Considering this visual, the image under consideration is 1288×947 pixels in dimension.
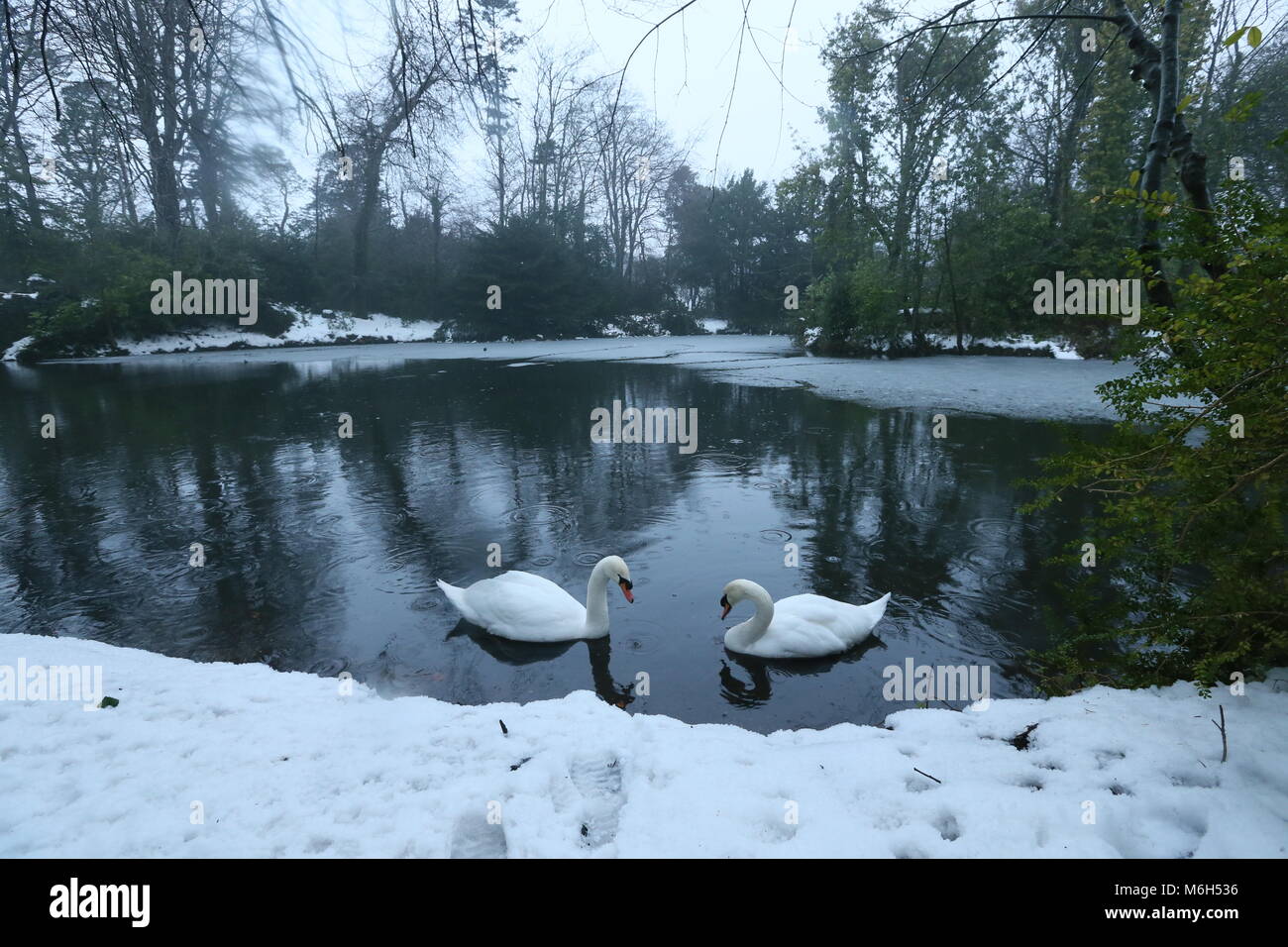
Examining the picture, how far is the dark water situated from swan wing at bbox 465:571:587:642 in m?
0.13

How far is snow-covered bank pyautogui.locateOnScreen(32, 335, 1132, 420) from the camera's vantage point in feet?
47.5

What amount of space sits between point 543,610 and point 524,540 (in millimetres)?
2095

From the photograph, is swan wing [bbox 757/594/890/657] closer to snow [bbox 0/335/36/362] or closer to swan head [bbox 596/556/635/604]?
swan head [bbox 596/556/635/604]

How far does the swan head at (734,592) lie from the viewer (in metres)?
4.81

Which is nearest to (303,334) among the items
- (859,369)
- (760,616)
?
(859,369)

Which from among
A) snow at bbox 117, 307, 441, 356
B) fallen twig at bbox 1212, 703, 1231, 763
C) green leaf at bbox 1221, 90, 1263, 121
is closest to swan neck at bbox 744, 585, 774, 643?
fallen twig at bbox 1212, 703, 1231, 763

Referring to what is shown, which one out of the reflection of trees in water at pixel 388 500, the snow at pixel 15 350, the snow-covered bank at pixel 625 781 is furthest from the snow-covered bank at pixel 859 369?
the snow-covered bank at pixel 625 781

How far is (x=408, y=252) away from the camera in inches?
1676

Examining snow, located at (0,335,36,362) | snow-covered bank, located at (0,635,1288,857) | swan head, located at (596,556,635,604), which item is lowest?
snow-covered bank, located at (0,635,1288,857)

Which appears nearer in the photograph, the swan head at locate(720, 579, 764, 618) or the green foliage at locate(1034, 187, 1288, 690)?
the green foliage at locate(1034, 187, 1288, 690)

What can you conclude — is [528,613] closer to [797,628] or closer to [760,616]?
[760,616]

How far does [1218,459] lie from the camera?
2.97 meters

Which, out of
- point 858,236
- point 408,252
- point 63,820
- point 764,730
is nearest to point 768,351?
point 858,236
